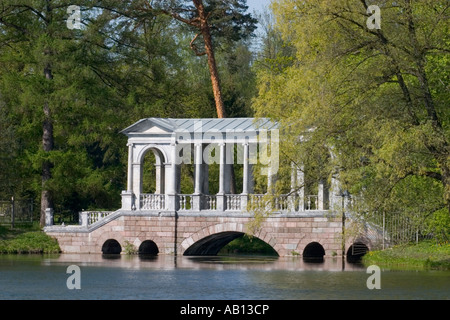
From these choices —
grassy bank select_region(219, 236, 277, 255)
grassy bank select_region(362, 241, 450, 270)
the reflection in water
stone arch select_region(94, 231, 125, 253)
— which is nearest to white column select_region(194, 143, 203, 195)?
the reflection in water

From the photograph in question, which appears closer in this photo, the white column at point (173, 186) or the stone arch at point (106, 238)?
the white column at point (173, 186)

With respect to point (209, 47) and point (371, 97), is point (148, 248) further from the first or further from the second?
point (371, 97)

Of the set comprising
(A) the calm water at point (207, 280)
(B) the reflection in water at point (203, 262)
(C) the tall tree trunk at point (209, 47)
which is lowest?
(A) the calm water at point (207, 280)

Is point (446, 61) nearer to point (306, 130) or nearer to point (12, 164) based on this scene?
point (306, 130)

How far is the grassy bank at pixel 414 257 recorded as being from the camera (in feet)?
117

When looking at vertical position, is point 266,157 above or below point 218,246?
above

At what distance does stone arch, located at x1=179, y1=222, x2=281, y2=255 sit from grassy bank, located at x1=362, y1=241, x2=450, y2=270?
521 cm

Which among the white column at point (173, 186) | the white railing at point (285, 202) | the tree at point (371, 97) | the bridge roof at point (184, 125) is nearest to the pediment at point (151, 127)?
the bridge roof at point (184, 125)

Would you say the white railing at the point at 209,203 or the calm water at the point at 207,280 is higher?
the white railing at the point at 209,203

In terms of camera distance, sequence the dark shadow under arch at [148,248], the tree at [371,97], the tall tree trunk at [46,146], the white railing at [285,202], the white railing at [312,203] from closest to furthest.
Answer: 1. the tree at [371,97]
2. the white railing at [285,202]
3. the white railing at [312,203]
4. the dark shadow under arch at [148,248]
5. the tall tree trunk at [46,146]

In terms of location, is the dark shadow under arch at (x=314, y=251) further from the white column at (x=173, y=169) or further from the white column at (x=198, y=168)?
the white column at (x=173, y=169)

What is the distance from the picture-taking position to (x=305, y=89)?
3400 centimetres
